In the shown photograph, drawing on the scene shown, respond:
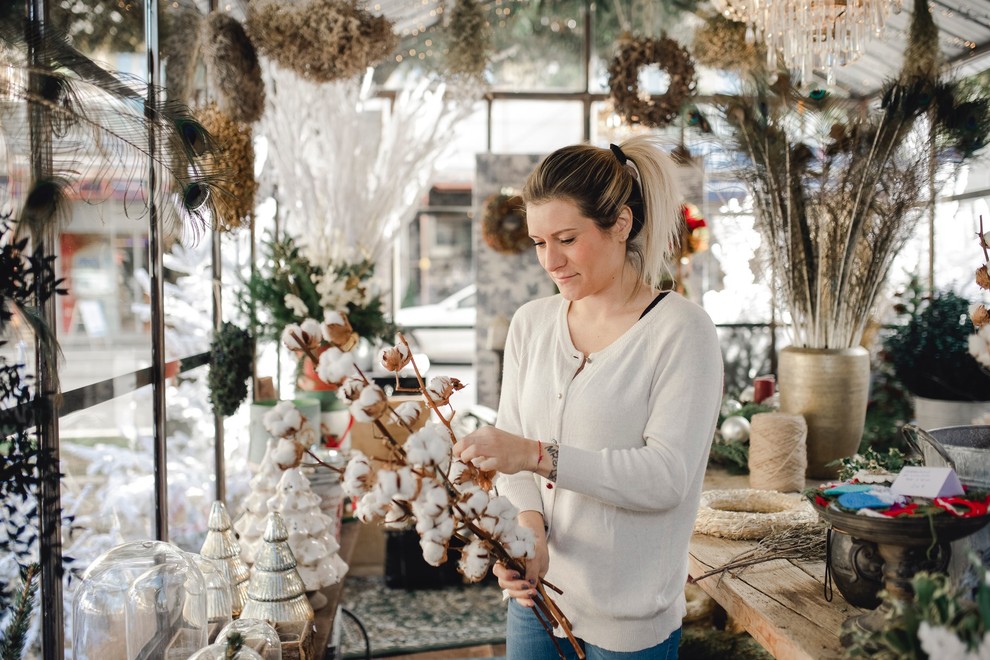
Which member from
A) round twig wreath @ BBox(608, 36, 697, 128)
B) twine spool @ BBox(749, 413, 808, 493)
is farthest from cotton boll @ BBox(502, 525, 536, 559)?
round twig wreath @ BBox(608, 36, 697, 128)

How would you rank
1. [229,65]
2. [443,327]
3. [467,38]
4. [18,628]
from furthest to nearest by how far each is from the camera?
[443,327], [467,38], [229,65], [18,628]

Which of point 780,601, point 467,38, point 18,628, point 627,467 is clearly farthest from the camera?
point 467,38

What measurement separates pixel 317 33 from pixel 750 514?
7.27 ft

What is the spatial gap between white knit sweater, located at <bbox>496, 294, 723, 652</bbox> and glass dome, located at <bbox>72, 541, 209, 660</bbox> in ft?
2.14

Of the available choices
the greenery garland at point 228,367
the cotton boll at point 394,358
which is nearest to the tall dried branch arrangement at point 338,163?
the greenery garland at point 228,367

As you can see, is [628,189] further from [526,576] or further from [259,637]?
[259,637]

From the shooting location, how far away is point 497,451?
1.30 metres

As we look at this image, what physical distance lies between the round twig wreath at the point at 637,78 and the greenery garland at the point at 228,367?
127 inches

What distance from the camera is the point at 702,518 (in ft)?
7.00

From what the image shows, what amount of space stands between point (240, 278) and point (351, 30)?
1161 mm

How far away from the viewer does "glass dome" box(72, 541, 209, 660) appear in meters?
1.55

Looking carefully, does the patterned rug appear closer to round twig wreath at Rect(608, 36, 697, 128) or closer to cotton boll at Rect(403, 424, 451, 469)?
cotton boll at Rect(403, 424, 451, 469)

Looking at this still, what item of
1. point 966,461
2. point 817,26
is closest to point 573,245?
point 966,461

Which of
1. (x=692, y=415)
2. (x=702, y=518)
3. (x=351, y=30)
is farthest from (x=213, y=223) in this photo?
(x=351, y=30)
